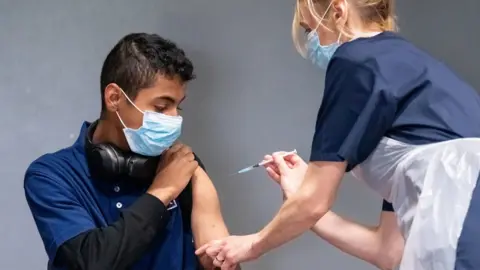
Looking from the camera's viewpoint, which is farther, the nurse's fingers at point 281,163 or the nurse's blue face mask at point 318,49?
the nurse's fingers at point 281,163

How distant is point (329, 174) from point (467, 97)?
11.9 inches

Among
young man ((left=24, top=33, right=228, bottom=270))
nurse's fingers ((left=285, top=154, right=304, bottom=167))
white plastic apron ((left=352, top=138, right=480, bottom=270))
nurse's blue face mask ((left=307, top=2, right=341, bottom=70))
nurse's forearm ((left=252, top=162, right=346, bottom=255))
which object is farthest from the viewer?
nurse's fingers ((left=285, top=154, right=304, bottom=167))

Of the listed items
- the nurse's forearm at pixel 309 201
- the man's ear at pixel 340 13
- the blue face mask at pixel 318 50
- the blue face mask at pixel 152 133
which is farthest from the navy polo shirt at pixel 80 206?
the man's ear at pixel 340 13

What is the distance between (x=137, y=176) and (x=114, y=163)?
84mm

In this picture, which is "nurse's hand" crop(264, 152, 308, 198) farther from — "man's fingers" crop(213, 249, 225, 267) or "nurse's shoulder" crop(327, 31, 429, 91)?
"nurse's shoulder" crop(327, 31, 429, 91)

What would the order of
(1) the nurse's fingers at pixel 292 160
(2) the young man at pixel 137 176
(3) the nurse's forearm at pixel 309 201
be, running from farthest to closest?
1. (1) the nurse's fingers at pixel 292 160
2. (2) the young man at pixel 137 176
3. (3) the nurse's forearm at pixel 309 201

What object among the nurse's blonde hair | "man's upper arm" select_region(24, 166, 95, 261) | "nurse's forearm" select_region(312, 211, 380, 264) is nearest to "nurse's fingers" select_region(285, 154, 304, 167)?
"nurse's forearm" select_region(312, 211, 380, 264)

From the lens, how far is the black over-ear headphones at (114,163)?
1599 millimetres

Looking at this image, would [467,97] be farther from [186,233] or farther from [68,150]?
[68,150]

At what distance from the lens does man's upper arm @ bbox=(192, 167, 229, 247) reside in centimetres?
167

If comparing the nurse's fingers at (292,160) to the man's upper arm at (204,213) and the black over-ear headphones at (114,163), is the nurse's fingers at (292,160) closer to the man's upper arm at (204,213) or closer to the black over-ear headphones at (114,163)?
the man's upper arm at (204,213)

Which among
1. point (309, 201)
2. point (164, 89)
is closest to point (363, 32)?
point (309, 201)

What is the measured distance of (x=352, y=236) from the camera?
5.39 feet

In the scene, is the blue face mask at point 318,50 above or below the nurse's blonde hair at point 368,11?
below
